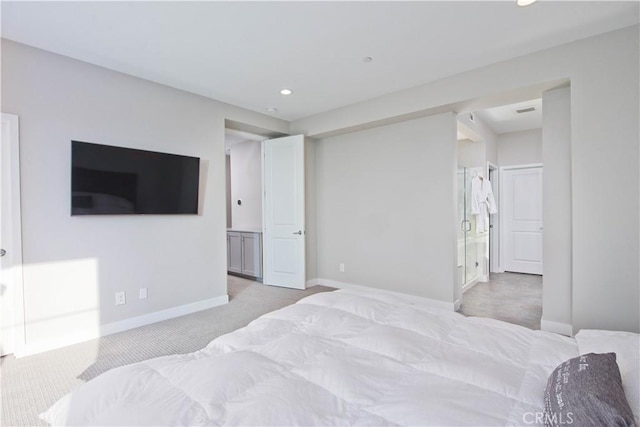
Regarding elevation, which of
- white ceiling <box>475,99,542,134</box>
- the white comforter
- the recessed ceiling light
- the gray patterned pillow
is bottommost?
the white comforter

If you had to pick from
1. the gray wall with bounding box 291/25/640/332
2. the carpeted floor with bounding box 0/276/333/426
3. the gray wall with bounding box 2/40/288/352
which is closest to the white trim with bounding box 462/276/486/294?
the gray wall with bounding box 291/25/640/332

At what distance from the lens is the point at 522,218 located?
622 cm

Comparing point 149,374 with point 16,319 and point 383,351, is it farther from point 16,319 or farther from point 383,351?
point 16,319

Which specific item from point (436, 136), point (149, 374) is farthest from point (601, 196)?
point (149, 374)

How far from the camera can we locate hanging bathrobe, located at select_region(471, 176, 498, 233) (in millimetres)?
5094

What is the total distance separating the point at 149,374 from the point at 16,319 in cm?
247

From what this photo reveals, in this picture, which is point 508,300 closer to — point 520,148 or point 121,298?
point 520,148

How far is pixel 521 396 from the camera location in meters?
1.04

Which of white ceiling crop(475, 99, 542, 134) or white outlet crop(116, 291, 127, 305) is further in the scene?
white ceiling crop(475, 99, 542, 134)

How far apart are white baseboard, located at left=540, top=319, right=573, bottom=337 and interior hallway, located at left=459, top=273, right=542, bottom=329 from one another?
13cm

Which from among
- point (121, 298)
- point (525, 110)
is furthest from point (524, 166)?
point (121, 298)

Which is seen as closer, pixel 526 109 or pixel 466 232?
pixel 526 109

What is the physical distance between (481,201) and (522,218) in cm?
170

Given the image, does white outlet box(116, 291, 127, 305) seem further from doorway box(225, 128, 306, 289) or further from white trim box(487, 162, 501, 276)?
white trim box(487, 162, 501, 276)
